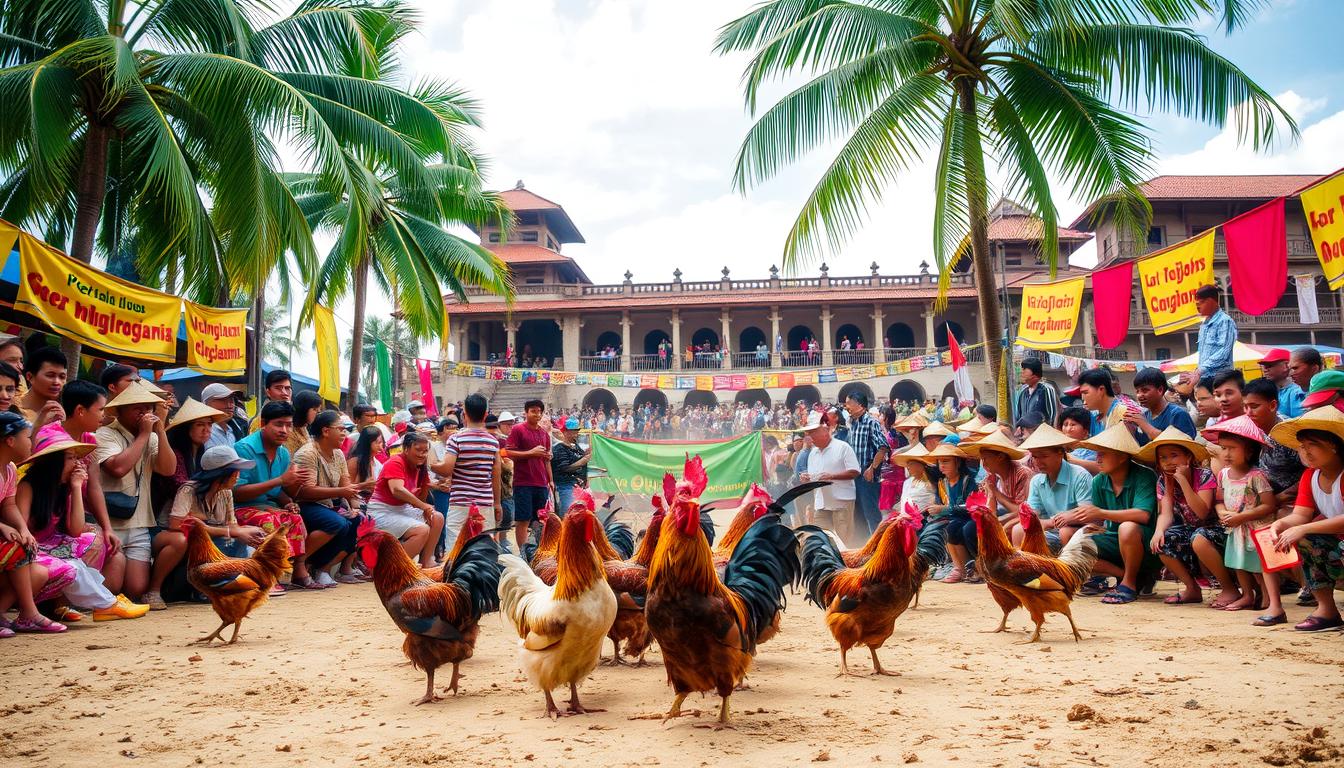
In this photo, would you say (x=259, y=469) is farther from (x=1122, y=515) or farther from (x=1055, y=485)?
(x=1122, y=515)

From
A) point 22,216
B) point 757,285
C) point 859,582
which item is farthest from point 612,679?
point 757,285

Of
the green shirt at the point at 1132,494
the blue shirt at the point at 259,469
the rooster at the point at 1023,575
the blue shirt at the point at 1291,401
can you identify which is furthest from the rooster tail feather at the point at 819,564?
the blue shirt at the point at 259,469

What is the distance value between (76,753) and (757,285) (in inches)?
1480

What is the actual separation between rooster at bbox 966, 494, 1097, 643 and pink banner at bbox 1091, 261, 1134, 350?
8070 millimetres

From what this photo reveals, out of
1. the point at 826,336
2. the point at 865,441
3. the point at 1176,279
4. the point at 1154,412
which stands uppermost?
the point at 826,336

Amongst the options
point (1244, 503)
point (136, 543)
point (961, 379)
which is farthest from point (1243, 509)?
point (961, 379)

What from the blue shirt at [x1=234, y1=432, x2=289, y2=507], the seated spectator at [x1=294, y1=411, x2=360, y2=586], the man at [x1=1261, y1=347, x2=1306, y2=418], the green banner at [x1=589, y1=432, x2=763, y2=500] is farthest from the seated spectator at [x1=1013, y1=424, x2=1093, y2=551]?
the green banner at [x1=589, y1=432, x2=763, y2=500]

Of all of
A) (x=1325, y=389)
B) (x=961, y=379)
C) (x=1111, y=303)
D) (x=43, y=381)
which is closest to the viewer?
(x=1325, y=389)

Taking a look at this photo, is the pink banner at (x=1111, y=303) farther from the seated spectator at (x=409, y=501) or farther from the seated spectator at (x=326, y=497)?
the seated spectator at (x=326, y=497)

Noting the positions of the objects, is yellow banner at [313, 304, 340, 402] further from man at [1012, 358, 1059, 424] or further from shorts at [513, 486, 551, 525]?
man at [1012, 358, 1059, 424]

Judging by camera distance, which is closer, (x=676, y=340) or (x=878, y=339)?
(x=878, y=339)

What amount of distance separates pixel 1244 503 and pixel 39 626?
855cm

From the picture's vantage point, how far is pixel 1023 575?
5.00m

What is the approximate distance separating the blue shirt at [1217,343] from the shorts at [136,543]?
9.68m
